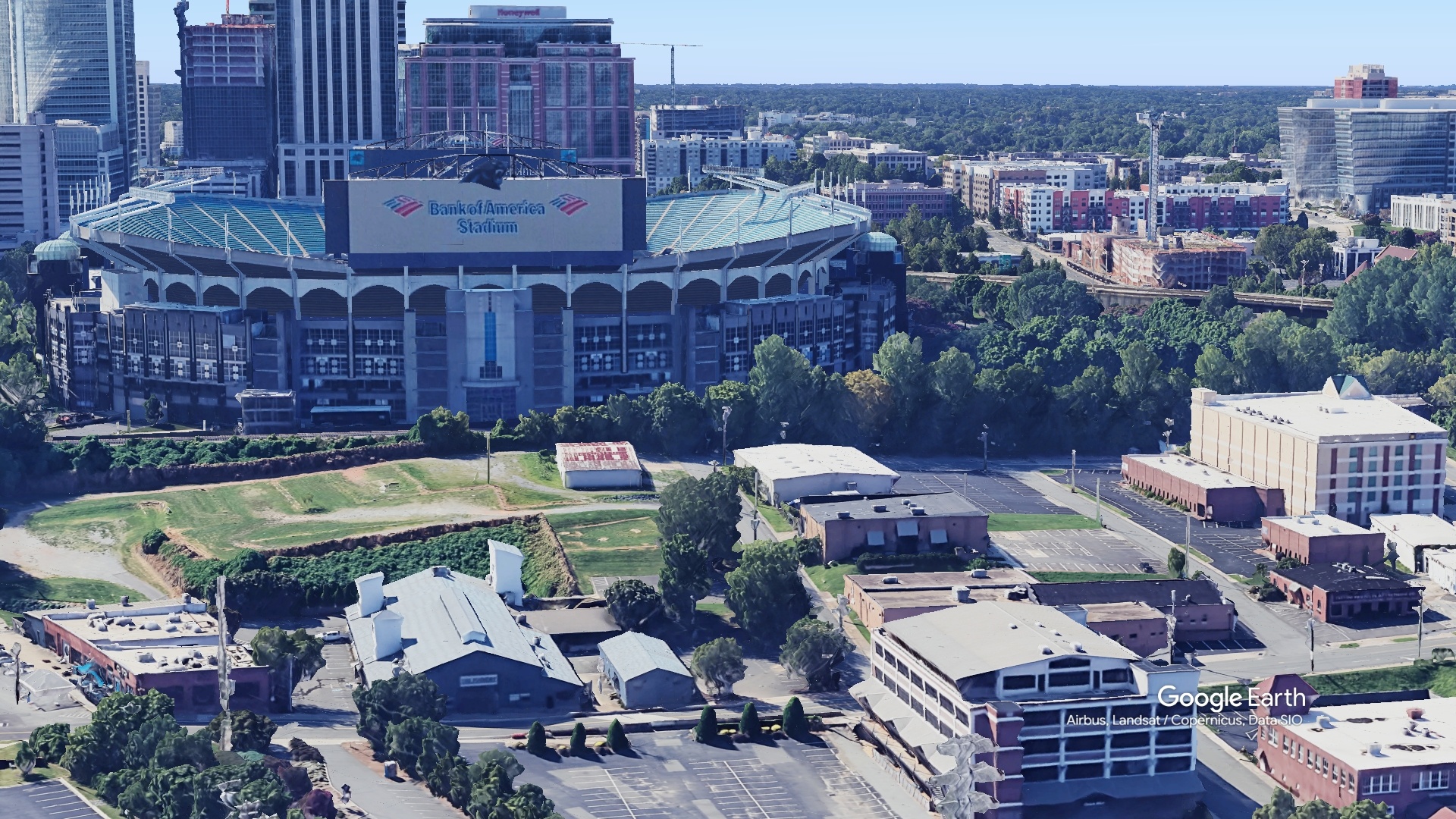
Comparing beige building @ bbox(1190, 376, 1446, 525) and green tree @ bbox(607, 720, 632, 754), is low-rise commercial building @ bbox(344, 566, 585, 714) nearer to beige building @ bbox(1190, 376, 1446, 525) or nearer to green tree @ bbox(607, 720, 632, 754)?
green tree @ bbox(607, 720, 632, 754)

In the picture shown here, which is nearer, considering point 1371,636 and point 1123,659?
point 1123,659

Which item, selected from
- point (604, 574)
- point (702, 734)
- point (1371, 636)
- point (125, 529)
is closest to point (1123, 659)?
point (702, 734)

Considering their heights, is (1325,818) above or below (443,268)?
below

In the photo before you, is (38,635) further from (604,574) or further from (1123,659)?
(1123,659)

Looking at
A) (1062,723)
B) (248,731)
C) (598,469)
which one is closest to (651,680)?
(248,731)

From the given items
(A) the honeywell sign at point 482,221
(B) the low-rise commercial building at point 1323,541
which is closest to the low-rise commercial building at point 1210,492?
(B) the low-rise commercial building at point 1323,541

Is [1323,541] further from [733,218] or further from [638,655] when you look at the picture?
[733,218]

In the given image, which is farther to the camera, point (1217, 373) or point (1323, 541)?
point (1217, 373)
